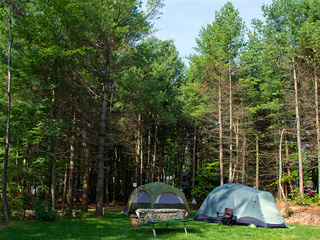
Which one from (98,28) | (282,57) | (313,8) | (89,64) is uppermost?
(313,8)

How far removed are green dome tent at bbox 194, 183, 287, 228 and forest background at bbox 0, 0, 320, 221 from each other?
3.59 meters

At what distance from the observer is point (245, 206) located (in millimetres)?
11703

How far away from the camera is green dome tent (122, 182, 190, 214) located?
15153 millimetres

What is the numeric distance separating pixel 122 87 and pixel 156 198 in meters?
6.73

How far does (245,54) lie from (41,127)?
14.8 metres

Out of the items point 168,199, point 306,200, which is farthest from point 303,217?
point 168,199

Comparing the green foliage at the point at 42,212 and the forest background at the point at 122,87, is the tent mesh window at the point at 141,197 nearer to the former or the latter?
the forest background at the point at 122,87

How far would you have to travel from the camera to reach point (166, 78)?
2350 centimetres

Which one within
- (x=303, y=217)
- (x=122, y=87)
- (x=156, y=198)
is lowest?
(x=303, y=217)

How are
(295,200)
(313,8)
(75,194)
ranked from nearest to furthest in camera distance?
(295,200), (313,8), (75,194)

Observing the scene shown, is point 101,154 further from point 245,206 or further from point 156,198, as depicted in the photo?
point 245,206

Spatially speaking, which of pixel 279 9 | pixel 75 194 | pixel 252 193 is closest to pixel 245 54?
pixel 279 9

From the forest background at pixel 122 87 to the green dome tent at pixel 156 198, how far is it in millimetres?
2580

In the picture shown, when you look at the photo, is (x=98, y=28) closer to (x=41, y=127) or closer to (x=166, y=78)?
(x=41, y=127)
